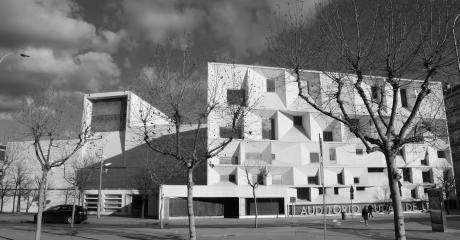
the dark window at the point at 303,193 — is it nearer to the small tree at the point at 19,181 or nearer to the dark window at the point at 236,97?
the dark window at the point at 236,97

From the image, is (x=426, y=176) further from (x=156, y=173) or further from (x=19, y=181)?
(x=19, y=181)

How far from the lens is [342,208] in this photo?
50125mm

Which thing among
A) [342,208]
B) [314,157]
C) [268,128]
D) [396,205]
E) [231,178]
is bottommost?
[342,208]

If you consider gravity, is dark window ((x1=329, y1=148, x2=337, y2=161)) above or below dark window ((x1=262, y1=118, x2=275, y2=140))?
below

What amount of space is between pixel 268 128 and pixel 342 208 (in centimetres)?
1357

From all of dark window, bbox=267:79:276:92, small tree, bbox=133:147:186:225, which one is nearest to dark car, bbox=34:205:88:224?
small tree, bbox=133:147:186:225

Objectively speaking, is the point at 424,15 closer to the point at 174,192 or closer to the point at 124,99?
the point at 174,192

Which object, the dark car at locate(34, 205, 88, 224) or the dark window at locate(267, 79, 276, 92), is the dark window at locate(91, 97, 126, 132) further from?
the dark car at locate(34, 205, 88, 224)

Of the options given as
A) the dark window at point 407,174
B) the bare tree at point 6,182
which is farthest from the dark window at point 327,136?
the bare tree at point 6,182

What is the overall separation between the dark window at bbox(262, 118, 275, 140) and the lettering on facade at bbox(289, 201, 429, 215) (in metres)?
9.58

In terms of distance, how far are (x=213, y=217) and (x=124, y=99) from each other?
2447 cm

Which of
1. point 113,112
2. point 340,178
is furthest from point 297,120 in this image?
point 113,112

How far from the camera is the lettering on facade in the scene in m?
48.3

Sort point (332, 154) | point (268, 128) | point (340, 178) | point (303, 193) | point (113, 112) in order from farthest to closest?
1. point (113, 112)
2. point (332, 154)
3. point (268, 128)
4. point (340, 178)
5. point (303, 193)
